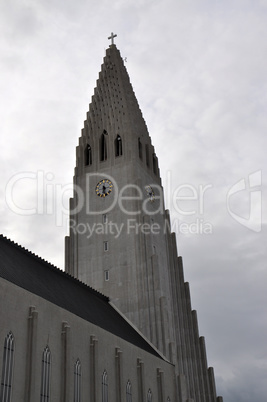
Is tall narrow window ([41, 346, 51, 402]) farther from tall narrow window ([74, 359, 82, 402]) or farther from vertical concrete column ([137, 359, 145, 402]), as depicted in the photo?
vertical concrete column ([137, 359, 145, 402])

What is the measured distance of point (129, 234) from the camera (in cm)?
6034

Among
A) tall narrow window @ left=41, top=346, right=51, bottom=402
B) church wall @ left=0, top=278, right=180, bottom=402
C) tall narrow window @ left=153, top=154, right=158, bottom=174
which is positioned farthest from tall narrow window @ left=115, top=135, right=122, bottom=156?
tall narrow window @ left=41, top=346, right=51, bottom=402

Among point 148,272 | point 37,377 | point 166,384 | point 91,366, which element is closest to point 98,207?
point 148,272

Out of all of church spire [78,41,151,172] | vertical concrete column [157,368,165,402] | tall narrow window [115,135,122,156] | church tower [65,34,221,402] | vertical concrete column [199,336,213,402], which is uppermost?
church spire [78,41,151,172]

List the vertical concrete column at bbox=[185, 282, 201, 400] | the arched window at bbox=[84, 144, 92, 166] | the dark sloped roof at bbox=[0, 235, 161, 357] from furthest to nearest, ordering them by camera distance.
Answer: the arched window at bbox=[84, 144, 92, 166] < the vertical concrete column at bbox=[185, 282, 201, 400] < the dark sloped roof at bbox=[0, 235, 161, 357]

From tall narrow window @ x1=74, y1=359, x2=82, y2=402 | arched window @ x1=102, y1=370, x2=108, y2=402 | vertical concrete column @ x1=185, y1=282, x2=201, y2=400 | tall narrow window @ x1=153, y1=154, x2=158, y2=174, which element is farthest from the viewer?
tall narrow window @ x1=153, y1=154, x2=158, y2=174

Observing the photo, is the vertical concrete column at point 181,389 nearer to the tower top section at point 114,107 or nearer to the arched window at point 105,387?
the arched window at point 105,387

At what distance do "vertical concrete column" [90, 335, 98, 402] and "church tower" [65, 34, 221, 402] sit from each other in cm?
1550

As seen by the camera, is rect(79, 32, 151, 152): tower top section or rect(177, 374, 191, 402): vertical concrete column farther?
rect(79, 32, 151, 152): tower top section

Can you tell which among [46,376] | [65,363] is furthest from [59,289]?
[46,376]

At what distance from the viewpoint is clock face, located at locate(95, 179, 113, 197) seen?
211ft

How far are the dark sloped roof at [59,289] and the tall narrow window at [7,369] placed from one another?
16.8 feet

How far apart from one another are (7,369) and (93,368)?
9.86m

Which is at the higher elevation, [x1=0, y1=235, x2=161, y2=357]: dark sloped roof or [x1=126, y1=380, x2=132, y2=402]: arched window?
[x1=0, y1=235, x2=161, y2=357]: dark sloped roof
